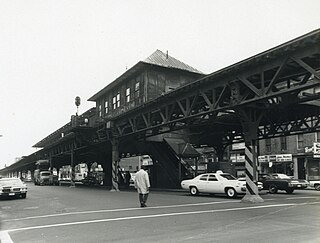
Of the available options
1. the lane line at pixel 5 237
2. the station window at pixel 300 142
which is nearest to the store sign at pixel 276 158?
the station window at pixel 300 142

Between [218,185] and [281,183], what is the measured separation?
24.3ft

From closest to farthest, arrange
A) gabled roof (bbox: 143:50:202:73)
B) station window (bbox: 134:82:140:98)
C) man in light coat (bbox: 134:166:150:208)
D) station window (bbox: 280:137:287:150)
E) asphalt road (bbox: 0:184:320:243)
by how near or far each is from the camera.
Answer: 1. asphalt road (bbox: 0:184:320:243)
2. man in light coat (bbox: 134:166:150:208)
3. gabled roof (bbox: 143:50:202:73)
4. station window (bbox: 134:82:140:98)
5. station window (bbox: 280:137:287:150)

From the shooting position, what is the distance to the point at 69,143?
47.5 meters

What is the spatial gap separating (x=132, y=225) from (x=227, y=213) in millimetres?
4279

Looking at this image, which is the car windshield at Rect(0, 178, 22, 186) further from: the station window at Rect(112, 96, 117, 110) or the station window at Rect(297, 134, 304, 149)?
the station window at Rect(297, 134, 304, 149)

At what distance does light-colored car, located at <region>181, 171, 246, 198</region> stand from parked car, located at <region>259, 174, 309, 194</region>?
652cm

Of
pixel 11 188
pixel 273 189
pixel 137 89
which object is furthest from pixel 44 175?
pixel 273 189

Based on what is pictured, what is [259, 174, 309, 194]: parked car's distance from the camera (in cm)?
2681

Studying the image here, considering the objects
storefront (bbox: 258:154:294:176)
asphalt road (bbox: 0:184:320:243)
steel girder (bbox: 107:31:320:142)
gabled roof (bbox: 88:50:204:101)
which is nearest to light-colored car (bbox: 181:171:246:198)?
steel girder (bbox: 107:31:320:142)

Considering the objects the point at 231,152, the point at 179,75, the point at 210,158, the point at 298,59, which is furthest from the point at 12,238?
the point at 210,158

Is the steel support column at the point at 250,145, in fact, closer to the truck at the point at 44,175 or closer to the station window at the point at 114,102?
the station window at the point at 114,102

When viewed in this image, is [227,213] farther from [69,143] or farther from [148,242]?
[69,143]

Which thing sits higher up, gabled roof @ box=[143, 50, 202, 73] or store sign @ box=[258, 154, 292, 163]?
gabled roof @ box=[143, 50, 202, 73]

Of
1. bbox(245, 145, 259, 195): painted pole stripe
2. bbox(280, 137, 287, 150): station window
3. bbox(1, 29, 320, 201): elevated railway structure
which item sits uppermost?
bbox(1, 29, 320, 201): elevated railway structure
